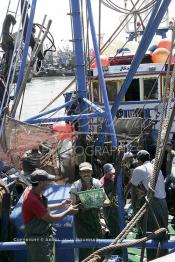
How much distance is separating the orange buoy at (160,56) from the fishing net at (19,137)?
7.41 meters

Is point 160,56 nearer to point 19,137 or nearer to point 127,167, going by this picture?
point 127,167

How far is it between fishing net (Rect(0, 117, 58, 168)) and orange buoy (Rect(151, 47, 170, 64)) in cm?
→ 741

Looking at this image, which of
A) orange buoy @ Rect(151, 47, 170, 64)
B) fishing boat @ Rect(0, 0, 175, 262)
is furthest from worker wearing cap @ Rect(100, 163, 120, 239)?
orange buoy @ Rect(151, 47, 170, 64)

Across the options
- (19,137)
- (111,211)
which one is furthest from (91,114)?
(111,211)

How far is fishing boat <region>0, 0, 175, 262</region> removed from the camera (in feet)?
13.1

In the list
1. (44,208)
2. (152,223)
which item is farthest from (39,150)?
(44,208)

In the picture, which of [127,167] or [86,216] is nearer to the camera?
[86,216]

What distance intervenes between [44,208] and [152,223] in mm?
1624

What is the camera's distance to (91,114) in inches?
272

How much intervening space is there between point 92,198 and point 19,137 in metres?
1.80

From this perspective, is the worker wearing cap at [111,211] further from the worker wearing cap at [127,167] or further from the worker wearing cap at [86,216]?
the worker wearing cap at [127,167]

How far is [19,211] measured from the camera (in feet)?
16.0

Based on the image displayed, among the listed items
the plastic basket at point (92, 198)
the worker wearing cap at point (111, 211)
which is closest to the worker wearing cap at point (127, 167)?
the worker wearing cap at point (111, 211)

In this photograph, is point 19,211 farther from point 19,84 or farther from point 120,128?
point 120,128
